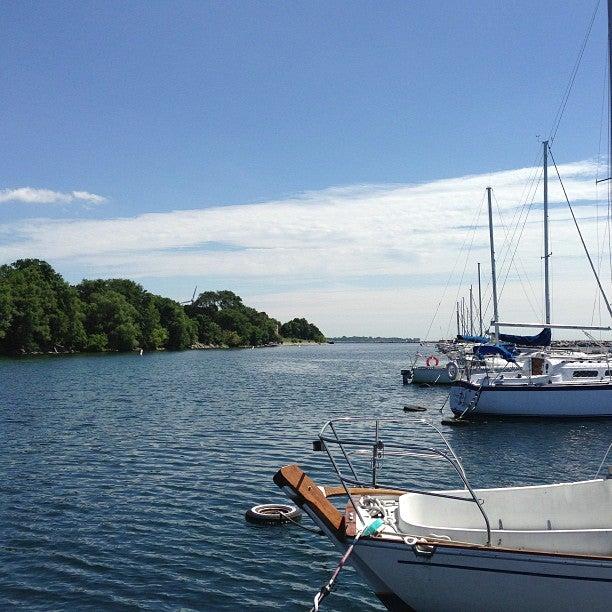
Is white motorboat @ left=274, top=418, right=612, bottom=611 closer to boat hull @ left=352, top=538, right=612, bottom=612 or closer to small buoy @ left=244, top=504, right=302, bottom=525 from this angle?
boat hull @ left=352, top=538, right=612, bottom=612

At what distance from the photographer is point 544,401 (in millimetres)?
39281

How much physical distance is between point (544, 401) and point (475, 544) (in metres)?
30.2

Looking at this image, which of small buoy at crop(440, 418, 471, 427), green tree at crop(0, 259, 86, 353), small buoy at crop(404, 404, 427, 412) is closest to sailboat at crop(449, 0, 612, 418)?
small buoy at crop(440, 418, 471, 427)

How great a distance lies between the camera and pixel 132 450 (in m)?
29.4

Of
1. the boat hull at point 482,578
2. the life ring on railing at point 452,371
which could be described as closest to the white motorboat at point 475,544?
the boat hull at point 482,578

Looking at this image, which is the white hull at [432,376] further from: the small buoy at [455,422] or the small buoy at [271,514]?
the small buoy at [271,514]

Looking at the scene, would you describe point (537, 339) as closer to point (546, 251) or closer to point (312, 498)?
point (546, 251)

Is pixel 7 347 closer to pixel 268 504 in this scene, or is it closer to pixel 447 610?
pixel 268 504

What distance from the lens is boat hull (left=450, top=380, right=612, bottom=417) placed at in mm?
39031

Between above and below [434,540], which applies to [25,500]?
below

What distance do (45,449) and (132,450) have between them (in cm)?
399

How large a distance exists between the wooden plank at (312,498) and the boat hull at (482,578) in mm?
663

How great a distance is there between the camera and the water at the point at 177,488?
46.8ft

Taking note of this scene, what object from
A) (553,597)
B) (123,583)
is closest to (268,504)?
(123,583)
